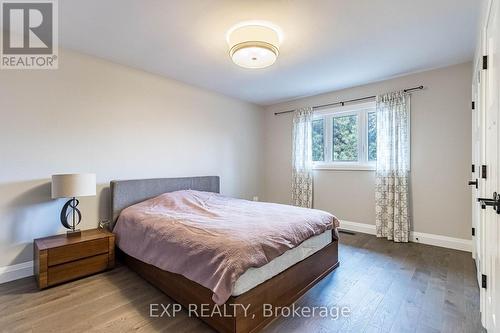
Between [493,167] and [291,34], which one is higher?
[291,34]

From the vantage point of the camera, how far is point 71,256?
237cm

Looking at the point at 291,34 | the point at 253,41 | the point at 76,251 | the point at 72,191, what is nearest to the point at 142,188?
the point at 72,191

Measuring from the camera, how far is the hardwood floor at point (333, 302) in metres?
1.73

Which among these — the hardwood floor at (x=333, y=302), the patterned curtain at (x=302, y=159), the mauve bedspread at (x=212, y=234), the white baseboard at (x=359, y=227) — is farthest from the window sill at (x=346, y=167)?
the mauve bedspread at (x=212, y=234)

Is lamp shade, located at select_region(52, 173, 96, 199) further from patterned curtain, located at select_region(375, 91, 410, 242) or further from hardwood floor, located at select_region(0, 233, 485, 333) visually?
patterned curtain, located at select_region(375, 91, 410, 242)

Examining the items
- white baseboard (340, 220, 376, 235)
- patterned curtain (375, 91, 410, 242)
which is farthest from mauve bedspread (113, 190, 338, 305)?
white baseboard (340, 220, 376, 235)

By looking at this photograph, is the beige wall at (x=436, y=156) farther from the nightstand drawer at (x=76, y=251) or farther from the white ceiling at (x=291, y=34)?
the nightstand drawer at (x=76, y=251)

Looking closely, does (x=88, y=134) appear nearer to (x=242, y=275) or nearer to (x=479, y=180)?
(x=242, y=275)

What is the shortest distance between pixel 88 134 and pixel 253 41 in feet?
7.42

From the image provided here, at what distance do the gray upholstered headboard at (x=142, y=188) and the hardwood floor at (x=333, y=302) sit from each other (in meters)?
0.78

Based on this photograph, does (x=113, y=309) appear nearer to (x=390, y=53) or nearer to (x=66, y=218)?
(x=66, y=218)

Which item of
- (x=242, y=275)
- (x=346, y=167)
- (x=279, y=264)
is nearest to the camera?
(x=242, y=275)

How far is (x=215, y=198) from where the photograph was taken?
3.56m

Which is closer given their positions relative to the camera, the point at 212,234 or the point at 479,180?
the point at 212,234
